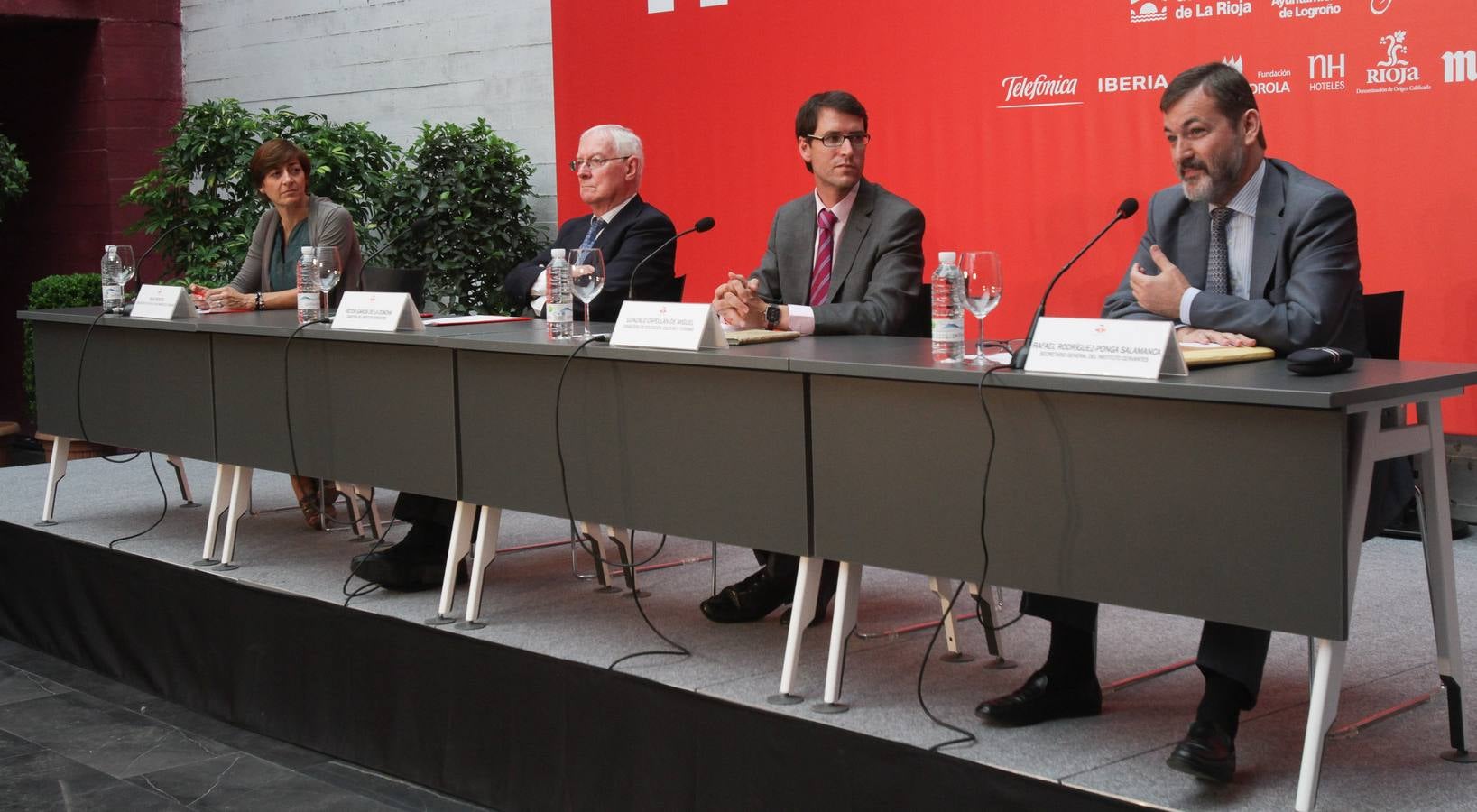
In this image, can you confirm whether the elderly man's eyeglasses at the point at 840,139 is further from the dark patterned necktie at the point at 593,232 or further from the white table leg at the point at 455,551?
the white table leg at the point at 455,551

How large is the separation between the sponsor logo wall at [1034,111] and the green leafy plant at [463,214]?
288 millimetres

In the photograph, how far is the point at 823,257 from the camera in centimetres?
317

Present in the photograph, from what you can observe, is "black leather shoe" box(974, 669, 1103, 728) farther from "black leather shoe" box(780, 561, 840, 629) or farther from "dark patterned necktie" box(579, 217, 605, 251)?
"dark patterned necktie" box(579, 217, 605, 251)

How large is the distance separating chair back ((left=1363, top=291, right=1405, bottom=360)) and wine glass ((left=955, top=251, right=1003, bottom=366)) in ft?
3.04

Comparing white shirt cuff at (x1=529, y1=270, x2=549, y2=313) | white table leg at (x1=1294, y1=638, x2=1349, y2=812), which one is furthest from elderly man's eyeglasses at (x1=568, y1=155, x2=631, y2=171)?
white table leg at (x1=1294, y1=638, x2=1349, y2=812)

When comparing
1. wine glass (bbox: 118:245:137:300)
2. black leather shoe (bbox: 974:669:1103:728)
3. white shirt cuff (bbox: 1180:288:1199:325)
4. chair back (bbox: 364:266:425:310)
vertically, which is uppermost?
wine glass (bbox: 118:245:137:300)

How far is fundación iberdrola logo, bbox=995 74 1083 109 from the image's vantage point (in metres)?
4.27

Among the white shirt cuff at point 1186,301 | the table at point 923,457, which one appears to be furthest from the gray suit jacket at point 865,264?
the white shirt cuff at point 1186,301

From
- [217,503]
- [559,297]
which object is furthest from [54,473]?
[559,297]

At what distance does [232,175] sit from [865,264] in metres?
3.93

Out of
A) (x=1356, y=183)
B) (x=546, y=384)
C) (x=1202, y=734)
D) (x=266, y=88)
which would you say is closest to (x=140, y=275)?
(x=266, y=88)

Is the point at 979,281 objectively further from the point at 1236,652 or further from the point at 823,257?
the point at 823,257

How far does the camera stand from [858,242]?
10.1 ft

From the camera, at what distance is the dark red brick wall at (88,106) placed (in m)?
7.51
